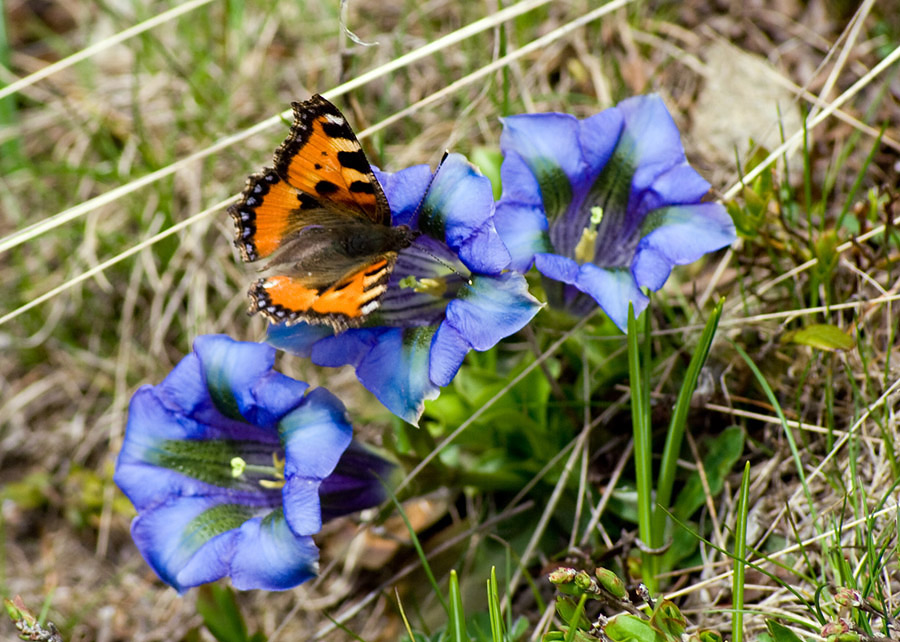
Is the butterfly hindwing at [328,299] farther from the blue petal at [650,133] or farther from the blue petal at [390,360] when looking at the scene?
the blue petal at [650,133]

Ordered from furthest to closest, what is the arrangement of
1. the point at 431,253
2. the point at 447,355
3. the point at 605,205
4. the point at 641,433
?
1. the point at 605,205
2. the point at 431,253
3. the point at 641,433
4. the point at 447,355

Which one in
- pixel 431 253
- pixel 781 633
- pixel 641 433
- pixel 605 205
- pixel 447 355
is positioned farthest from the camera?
pixel 605 205

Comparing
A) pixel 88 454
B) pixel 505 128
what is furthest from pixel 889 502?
pixel 88 454

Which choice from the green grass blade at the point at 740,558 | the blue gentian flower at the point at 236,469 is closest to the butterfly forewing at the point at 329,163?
the blue gentian flower at the point at 236,469

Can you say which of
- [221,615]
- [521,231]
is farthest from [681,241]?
[221,615]

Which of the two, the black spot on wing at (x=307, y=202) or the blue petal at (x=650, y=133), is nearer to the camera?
the black spot on wing at (x=307, y=202)

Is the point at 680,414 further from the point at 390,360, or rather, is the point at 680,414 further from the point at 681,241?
the point at 390,360
